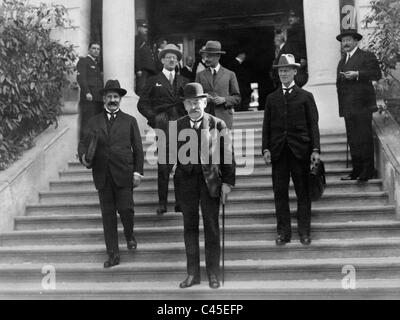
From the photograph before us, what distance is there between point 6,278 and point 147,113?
7.85ft

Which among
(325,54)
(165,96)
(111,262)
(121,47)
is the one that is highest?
(121,47)

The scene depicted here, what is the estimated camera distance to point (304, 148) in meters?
5.63

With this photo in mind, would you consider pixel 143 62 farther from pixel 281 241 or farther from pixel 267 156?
pixel 281 241

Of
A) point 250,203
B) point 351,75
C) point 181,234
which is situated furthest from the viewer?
point 250,203

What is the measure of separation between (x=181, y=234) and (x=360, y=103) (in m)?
2.59

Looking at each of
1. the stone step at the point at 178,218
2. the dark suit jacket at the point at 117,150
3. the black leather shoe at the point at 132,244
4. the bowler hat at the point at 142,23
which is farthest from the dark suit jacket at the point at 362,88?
the bowler hat at the point at 142,23

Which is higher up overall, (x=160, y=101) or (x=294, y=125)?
(x=160, y=101)

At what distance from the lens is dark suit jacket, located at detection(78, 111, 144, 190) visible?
18.7 ft

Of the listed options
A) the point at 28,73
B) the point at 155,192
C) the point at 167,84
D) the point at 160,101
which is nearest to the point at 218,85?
the point at 167,84

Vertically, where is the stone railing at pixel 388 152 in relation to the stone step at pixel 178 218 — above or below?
above

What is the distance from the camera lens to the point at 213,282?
5.08m

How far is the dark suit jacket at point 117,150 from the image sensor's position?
5691mm

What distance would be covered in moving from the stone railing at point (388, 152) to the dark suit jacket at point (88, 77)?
4036 mm

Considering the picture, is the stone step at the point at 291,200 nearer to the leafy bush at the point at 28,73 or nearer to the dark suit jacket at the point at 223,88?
the dark suit jacket at the point at 223,88
